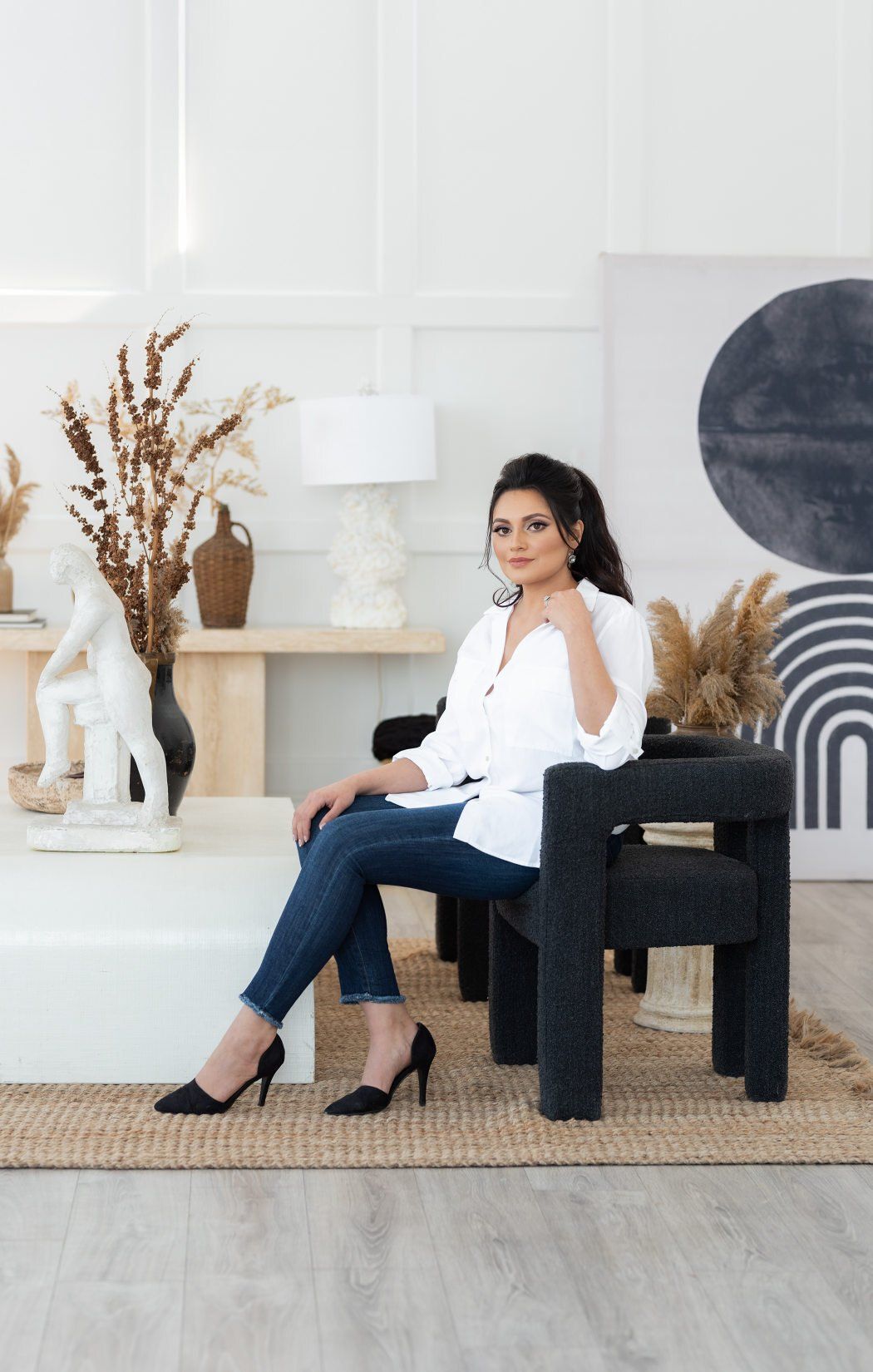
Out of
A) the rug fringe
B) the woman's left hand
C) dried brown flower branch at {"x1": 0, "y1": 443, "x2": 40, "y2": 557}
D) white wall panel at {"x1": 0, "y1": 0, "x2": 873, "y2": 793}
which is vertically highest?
white wall panel at {"x1": 0, "y1": 0, "x2": 873, "y2": 793}

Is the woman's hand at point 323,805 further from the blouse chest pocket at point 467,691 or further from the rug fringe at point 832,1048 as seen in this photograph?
the rug fringe at point 832,1048

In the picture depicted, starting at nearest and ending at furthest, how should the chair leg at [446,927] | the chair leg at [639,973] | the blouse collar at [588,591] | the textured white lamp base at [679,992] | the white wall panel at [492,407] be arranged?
the blouse collar at [588,591] → the textured white lamp base at [679,992] → the chair leg at [639,973] → the chair leg at [446,927] → the white wall panel at [492,407]

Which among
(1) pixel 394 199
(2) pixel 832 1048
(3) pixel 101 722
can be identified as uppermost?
(1) pixel 394 199

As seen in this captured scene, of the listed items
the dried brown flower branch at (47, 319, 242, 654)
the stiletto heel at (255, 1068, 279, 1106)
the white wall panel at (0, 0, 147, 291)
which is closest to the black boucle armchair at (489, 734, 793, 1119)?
the stiletto heel at (255, 1068, 279, 1106)

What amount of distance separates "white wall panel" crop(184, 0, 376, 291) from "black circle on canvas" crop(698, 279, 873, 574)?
1.25 m

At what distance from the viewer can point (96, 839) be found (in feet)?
9.27

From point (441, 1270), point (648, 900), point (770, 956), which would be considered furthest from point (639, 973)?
point (441, 1270)

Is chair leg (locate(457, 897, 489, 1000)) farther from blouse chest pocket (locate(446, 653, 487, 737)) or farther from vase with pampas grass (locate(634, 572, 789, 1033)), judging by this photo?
blouse chest pocket (locate(446, 653, 487, 737))

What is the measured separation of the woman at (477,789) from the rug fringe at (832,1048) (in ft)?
2.05

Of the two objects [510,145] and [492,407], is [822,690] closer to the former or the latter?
[492,407]

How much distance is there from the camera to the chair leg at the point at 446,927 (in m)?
3.61

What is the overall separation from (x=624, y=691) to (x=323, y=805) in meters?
0.59

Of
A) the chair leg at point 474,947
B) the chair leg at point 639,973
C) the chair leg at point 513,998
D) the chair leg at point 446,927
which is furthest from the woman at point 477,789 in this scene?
the chair leg at point 446,927

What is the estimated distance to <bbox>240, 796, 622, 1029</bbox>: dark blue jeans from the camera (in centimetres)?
246
